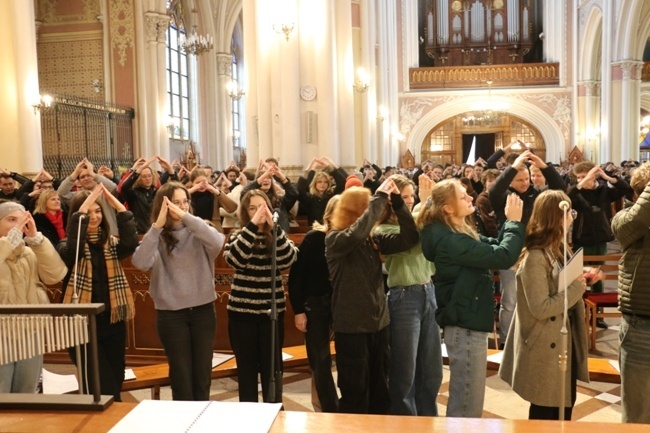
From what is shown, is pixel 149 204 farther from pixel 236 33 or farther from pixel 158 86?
pixel 236 33

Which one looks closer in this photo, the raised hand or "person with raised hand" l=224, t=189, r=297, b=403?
the raised hand

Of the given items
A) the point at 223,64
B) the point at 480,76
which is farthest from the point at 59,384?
the point at 480,76

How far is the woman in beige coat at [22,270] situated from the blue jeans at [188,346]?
2.25 ft

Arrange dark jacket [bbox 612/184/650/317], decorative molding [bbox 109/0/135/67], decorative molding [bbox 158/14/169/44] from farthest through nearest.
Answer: decorative molding [bbox 158/14/169/44] → decorative molding [bbox 109/0/135/67] → dark jacket [bbox 612/184/650/317]

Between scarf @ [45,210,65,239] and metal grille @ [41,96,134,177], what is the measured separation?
448 inches

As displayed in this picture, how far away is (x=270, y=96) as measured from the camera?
991cm

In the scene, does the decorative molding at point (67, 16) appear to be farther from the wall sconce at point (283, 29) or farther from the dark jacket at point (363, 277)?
the dark jacket at point (363, 277)

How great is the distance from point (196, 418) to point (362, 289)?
1.74 m

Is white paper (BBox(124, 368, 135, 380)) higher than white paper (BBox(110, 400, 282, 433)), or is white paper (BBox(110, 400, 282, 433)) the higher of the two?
white paper (BBox(110, 400, 282, 433))

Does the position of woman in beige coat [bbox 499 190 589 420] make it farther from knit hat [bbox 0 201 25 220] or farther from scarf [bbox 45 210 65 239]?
scarf [bbox 45 210 65 239]

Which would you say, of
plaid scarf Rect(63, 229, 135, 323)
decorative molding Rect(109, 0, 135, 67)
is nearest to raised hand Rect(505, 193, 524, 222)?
plaid scarf Rect(63, 229, 135, 323)

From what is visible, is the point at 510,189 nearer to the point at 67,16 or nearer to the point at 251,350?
the point at 251,350

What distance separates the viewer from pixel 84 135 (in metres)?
17.6

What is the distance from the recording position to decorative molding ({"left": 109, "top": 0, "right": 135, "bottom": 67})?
18.3 m
